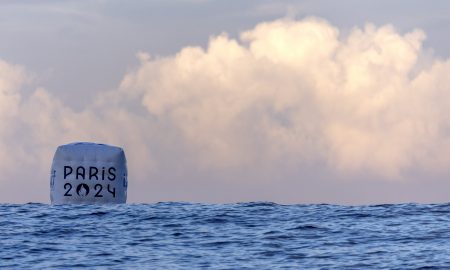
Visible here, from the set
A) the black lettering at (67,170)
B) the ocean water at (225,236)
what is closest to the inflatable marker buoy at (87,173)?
the black lettering at (67,170)

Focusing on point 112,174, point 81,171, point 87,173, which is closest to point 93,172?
point 87,173

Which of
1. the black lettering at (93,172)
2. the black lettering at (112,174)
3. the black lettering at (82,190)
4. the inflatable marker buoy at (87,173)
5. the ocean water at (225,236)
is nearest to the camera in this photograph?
the ocean water at (225,236)

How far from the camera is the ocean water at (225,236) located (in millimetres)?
35344

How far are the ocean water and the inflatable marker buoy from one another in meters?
1.73

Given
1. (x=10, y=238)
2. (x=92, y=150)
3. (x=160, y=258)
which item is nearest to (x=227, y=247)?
(x=160, y=258)

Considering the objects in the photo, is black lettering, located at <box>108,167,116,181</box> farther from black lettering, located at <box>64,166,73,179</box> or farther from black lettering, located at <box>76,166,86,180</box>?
black lettering, located at <box>64,166,73,179</box>

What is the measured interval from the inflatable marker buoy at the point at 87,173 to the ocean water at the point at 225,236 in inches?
68.3

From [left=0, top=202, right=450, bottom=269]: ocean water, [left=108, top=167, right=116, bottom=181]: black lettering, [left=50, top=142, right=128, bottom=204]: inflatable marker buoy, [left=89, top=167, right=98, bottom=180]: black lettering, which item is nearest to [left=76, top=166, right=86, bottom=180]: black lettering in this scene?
[left=50, top=142, right=128, bottom=204]: inflatable marker buoy

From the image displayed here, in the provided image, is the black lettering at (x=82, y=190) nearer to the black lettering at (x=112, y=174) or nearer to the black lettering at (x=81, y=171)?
A: the black lettering at (x=81, y=171)

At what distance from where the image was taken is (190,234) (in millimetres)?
43188

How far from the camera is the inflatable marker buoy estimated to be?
55312 mm

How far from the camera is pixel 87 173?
2176 inches

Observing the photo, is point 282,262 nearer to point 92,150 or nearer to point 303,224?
point 303,224

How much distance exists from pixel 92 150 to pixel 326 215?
15271mm
